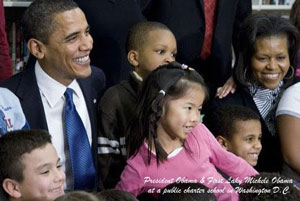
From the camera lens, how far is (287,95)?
223 cm

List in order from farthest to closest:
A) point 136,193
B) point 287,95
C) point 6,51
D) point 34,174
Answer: point 6,51 < point 287,95 < point 136,193 < point 34,174

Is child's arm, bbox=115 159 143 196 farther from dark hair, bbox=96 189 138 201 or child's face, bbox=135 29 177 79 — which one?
child's face, bbox=135 29 177 79

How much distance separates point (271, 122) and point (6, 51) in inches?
45.9

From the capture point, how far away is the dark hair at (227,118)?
85.7 inches

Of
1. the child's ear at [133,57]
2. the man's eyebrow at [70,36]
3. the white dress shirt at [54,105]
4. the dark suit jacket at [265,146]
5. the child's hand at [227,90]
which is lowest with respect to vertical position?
the dark suit jacket at [265,146]

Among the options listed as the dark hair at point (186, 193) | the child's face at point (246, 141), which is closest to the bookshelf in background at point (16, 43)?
the child's face at point (246, 141)

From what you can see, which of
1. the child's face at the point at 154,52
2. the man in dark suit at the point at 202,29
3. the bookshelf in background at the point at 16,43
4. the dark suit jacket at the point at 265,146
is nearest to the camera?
the child's face at the point at 154,52

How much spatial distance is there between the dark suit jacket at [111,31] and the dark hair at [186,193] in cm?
82

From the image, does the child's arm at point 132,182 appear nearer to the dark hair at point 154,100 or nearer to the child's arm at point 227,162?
the dark hair at point 154,100

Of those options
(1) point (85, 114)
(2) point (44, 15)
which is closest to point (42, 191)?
(1) point (85, 114)

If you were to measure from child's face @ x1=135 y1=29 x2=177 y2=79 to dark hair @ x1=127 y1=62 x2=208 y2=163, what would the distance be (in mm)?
232

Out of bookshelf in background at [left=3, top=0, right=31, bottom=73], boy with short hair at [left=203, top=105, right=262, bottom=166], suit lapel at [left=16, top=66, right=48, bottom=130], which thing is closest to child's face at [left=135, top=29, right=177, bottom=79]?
boy with short hair at [left=203, top=105, right=262, bottom=166]

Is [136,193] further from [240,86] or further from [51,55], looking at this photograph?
[240,86]

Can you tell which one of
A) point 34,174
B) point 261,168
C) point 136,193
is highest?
point 34,174
